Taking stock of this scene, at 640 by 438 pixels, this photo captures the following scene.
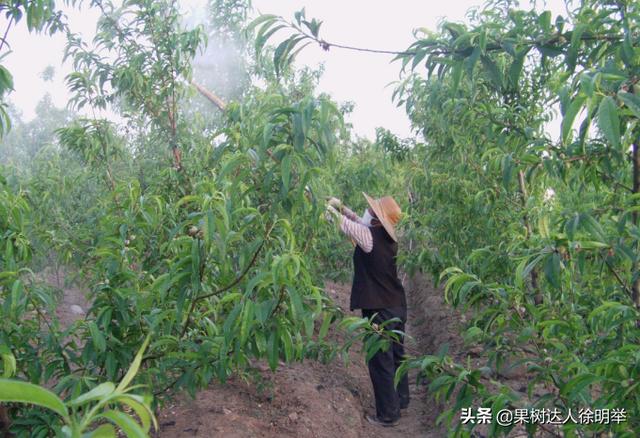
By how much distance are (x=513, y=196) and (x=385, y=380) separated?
1845 mm

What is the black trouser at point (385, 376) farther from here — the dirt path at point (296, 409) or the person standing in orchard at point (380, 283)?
the dirt path at point (296, 409)

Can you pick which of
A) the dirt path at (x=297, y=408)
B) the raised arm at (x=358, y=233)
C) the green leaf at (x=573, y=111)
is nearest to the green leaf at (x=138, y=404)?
the green leaf at (x=573, y=111)

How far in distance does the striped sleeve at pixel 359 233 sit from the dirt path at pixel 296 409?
1273 mm

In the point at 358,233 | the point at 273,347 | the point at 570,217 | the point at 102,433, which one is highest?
the point at 358,233

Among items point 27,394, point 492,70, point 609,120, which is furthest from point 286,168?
point 27,394

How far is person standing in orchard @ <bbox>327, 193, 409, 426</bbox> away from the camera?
4.77 m

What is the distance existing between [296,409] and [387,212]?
66.1 inches

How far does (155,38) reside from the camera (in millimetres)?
4312

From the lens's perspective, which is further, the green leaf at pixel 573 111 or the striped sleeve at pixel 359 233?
the striped sleeve at pixel 359 233

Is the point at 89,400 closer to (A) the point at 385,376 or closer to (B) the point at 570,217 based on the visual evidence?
(B) the point at 570,217

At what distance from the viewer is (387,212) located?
16.1 feet

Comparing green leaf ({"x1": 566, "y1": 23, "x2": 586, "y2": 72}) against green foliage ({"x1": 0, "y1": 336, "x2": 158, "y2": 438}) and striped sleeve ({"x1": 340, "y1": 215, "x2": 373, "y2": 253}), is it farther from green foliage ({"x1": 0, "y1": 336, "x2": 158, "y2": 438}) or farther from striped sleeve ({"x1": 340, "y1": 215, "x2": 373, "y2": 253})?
striped sleeve ({"x1": 340, "y1": 215, "x2": 373, "y2": 253})

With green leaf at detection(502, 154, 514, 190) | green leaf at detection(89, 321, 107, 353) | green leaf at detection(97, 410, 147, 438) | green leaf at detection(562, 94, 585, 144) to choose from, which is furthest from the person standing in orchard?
green leaf at detection(97, 410, 147, 438)

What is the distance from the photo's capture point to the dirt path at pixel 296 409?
4070 millimetres
